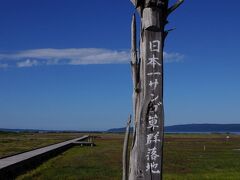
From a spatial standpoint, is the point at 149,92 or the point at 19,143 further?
the point at 19,143

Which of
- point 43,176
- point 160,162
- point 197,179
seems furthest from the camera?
point 43,176

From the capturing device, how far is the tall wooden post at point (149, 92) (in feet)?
19.9

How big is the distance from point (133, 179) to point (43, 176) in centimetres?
1333

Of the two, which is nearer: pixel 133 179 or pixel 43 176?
pixel 133 179

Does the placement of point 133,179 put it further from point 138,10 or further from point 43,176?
point 43,176

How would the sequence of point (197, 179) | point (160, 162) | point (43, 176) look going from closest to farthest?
point (160, 162) < point (197, 179) < point (43, 176)

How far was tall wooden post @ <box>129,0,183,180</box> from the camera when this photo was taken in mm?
6059

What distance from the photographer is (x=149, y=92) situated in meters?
6.15

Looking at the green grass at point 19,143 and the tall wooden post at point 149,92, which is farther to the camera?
the green grass at point 19,143

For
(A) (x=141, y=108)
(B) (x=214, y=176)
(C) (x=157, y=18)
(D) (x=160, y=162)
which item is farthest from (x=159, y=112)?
(B) (x=214, y=176)

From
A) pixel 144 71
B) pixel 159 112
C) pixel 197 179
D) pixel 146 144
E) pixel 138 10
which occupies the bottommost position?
pixel 197 179

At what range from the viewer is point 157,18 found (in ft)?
20.4

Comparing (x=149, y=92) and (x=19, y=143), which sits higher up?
(x=149, y=92)

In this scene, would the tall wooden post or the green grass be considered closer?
the tall wooden post
